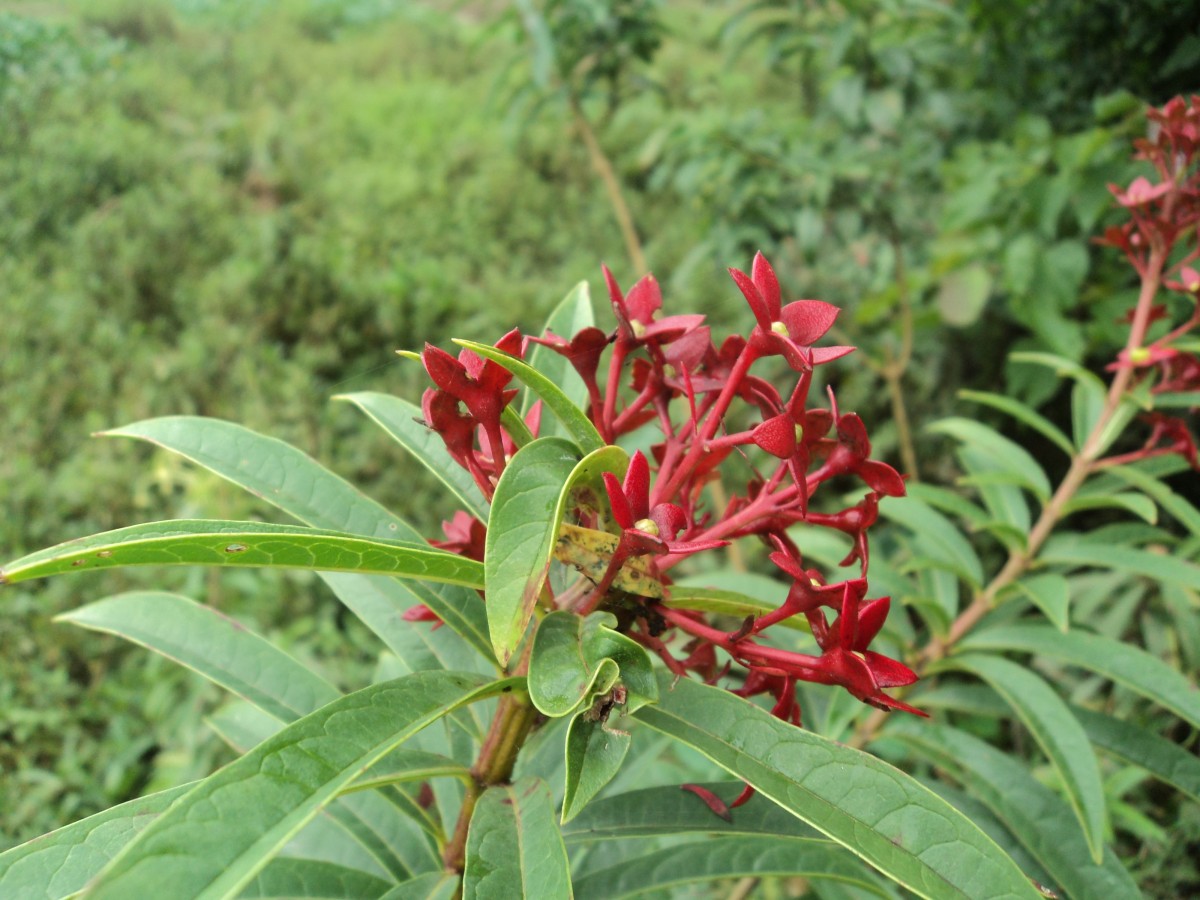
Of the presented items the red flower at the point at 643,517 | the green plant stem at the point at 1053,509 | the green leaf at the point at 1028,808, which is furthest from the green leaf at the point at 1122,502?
the red flower at the point at 643,517

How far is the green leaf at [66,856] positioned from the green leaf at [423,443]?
1.02 feet

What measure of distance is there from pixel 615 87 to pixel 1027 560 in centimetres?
208

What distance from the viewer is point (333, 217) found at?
3.52m

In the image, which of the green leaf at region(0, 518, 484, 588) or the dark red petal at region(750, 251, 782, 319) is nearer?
the green leaf at region(0, 518, 484, 588)

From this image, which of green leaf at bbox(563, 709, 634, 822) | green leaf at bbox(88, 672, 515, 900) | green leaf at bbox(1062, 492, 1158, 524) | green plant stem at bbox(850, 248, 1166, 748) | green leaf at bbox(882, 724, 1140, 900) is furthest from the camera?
green plant stem at bbox(850, 248, 1166, 748)

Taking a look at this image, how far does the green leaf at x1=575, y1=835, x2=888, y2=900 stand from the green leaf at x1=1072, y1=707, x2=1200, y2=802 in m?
0.45

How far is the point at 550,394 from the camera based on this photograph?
609mm

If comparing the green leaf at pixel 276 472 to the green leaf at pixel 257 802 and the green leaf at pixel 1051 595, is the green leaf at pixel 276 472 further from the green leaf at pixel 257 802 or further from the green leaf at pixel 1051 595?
the green leaf at pixel 1051 595

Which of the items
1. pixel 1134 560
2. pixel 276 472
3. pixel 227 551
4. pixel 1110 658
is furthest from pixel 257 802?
pixel 1134 560

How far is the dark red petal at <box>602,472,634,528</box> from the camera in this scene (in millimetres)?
560

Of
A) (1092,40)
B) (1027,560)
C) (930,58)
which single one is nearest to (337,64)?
(930,58)

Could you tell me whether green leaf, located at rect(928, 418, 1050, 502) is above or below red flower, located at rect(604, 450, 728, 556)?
below

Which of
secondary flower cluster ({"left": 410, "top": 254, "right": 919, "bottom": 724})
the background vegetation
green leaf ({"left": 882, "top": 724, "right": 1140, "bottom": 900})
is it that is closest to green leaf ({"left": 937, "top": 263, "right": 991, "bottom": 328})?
the background vegetation

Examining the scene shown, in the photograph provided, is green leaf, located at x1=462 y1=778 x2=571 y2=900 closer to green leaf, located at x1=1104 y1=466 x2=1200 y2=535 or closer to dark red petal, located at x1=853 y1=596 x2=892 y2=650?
dark red petal, located at x1=853 y1=596 x2=892 y2=650
